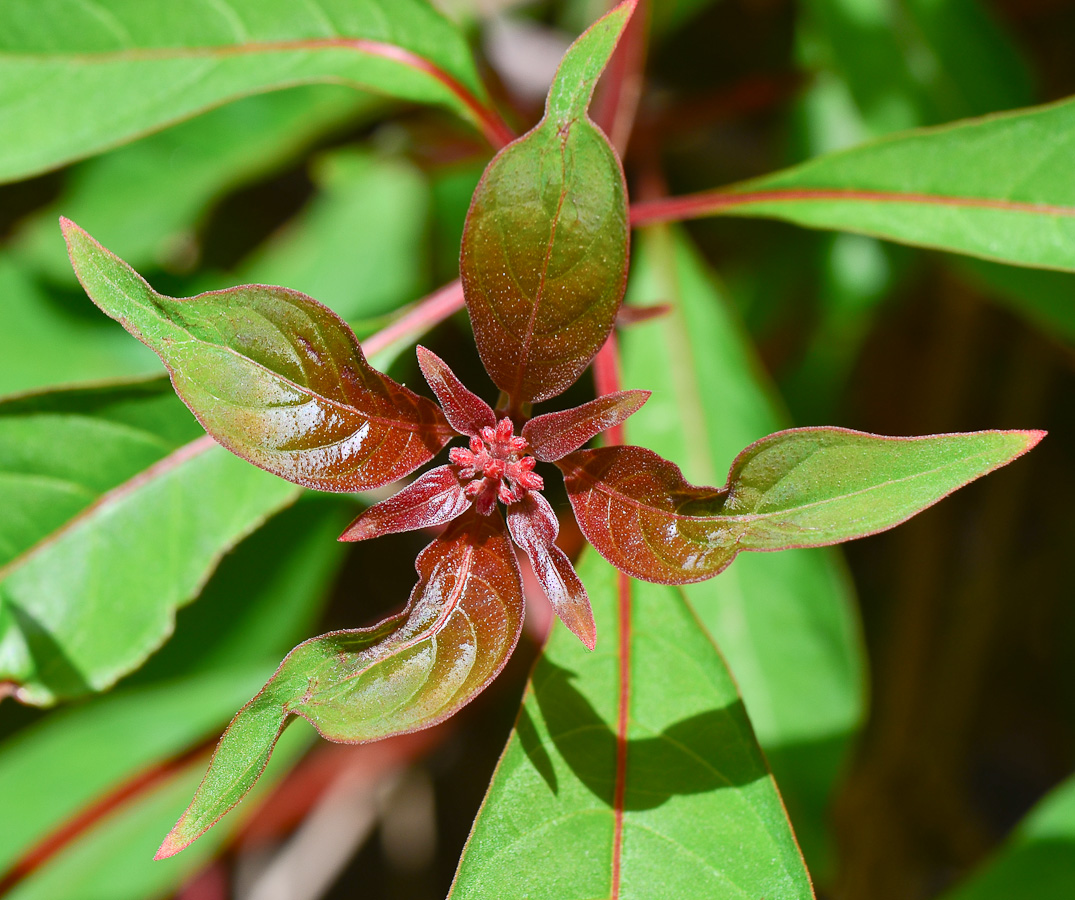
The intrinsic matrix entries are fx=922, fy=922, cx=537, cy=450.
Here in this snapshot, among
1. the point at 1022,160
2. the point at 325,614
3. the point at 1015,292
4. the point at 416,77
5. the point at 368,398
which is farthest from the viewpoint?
the point at 325,614

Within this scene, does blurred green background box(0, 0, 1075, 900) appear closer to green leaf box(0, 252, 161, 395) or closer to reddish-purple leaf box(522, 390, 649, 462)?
green leaf box(0, 252, 161, 395)

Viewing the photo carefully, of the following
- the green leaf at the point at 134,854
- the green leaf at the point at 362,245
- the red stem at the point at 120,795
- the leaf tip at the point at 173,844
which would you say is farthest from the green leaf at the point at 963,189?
Result: the red stem at the point at 120,795

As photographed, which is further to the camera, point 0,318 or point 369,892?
point 369,892

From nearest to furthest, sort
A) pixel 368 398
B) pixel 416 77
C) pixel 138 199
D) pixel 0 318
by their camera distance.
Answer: pixel 368 398, pixel 416 77, pixel 0 318, pixel 138 199

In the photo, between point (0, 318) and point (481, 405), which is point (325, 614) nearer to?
point (0, 318)

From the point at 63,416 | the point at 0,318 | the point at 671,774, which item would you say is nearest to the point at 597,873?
the point at 671,774

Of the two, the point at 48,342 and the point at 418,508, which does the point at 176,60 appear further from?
the point at 48,342

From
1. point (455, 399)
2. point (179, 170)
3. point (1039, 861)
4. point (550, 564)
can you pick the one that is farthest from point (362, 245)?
point (1039, 861)

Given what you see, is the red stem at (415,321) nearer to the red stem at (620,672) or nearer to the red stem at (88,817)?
the red stem at (620,672)
